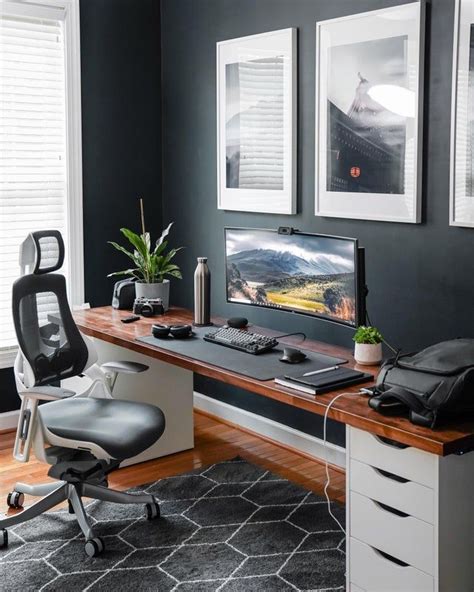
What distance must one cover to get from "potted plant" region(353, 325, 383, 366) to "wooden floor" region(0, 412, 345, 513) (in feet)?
2.52

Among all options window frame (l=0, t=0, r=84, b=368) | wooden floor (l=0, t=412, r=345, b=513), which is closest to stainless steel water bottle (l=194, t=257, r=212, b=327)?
wooden floor (l=0, t=412, r=345, b=513)

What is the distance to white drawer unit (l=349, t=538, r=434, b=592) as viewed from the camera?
2.35 meters

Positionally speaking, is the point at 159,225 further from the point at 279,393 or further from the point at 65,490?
the point at 279,393

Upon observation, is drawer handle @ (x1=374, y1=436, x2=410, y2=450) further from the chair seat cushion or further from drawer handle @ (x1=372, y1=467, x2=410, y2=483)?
the chair seat cushion

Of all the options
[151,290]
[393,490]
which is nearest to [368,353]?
[393,490]

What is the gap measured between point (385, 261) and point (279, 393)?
95cm

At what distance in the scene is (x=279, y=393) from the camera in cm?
270

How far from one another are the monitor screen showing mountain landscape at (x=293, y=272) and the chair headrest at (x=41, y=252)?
0.74m

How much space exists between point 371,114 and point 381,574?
70.8 inches

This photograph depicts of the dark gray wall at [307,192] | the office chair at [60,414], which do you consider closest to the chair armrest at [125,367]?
the office chair at [60,414]

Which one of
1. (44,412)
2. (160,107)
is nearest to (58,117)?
(160,107)

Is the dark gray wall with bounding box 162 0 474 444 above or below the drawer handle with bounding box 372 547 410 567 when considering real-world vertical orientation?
above

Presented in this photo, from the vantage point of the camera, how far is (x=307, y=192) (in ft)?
12.3

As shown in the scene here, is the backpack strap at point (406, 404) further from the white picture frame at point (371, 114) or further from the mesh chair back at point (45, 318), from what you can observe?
the mesh chair back at point (45, 318)
